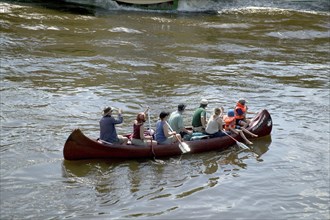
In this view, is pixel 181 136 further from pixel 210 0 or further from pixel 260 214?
pixel 210 0

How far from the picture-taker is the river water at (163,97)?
1077cm

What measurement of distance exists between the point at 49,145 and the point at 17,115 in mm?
2258

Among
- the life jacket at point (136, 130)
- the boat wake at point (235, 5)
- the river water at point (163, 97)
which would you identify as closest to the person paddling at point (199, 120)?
the river water at point (163, 97)

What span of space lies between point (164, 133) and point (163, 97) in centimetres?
479

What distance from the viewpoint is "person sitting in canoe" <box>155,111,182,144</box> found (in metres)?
12.8

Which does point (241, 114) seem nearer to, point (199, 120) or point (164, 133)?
point (199, 120)

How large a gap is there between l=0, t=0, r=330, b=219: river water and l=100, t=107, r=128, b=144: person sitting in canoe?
506 mm

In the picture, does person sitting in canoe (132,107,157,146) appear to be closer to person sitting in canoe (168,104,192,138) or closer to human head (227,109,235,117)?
person sitting in canoe (168,104,192,138)

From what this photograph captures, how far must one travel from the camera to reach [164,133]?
12.9 metres

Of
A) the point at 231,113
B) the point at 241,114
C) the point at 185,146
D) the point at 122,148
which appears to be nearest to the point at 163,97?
the point at 241,114

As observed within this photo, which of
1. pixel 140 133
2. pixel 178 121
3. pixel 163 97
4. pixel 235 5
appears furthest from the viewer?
pixel 235 5

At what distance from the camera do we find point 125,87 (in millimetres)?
18250

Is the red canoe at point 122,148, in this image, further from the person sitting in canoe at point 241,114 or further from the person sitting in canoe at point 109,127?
the person sitting in canoe at point 241,114

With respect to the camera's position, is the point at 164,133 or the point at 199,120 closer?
the point at 164,133
